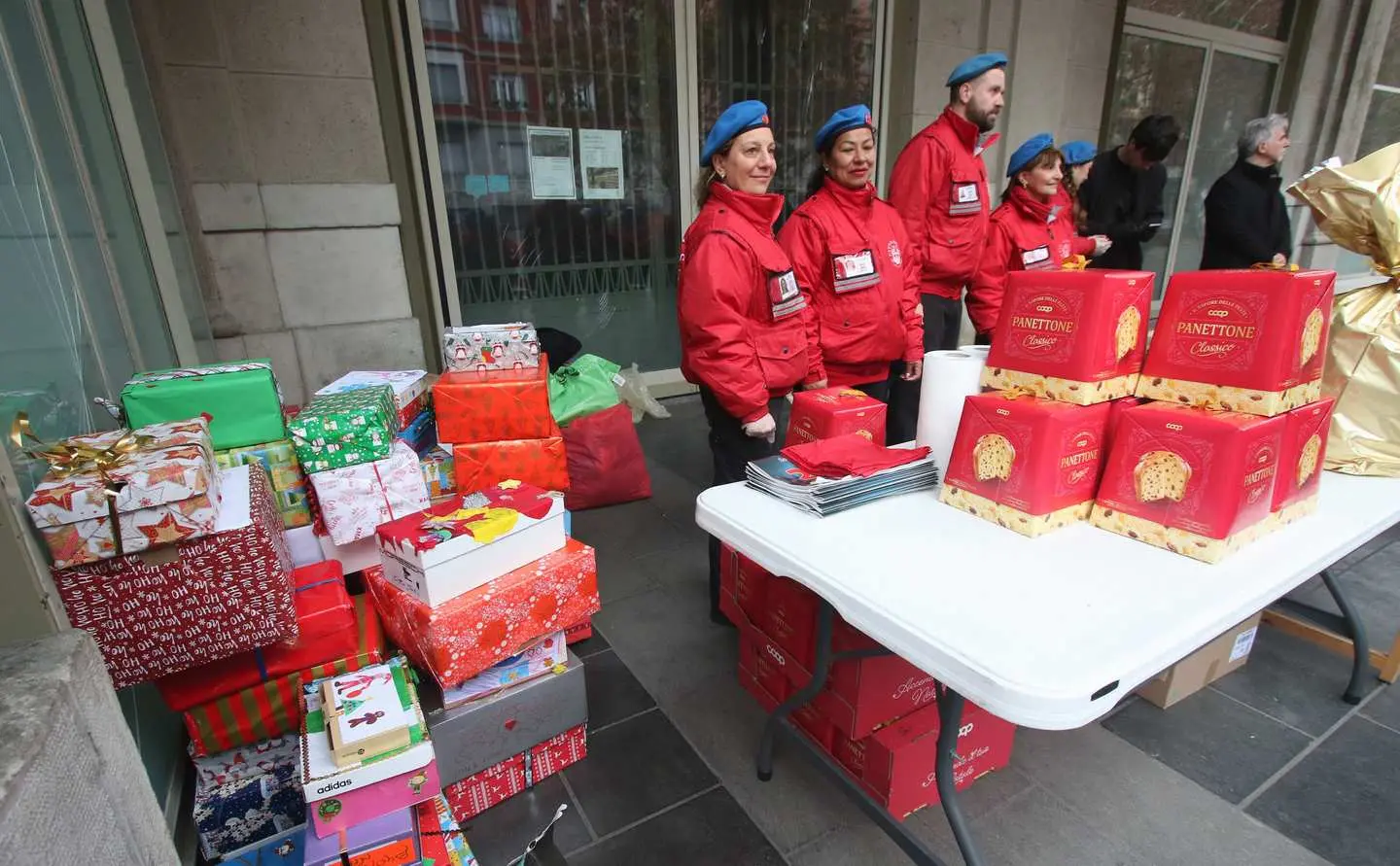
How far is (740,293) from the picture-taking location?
6.38 feet

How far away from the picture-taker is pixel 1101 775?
1.66m

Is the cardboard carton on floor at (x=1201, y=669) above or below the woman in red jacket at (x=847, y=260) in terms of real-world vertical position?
below

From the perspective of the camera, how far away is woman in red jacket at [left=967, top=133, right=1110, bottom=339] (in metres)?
2.78

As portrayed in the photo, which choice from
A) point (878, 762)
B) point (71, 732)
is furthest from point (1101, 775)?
point (71, 732)

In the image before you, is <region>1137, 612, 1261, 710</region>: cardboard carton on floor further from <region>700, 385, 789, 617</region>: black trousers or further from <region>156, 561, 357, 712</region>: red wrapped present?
<region>156, 561, 357, 712</region>: red wrapped present

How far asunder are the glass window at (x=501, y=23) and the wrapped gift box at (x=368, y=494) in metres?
3.08

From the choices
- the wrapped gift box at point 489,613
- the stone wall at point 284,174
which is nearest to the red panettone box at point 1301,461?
the wrapped gift box at point 489,613

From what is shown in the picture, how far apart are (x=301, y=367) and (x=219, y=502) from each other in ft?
7.94

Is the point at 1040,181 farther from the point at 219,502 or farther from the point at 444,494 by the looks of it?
the point at 219,502

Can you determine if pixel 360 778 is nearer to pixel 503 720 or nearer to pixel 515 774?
pixel 503 720

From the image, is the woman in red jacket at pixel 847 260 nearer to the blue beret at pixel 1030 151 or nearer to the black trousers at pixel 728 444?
the black trousers at pixel 728 444

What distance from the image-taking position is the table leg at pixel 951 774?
1.12 metres

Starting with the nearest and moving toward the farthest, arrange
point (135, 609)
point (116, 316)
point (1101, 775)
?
point (135, 609) < point (1101, 775) < point (116, 316)

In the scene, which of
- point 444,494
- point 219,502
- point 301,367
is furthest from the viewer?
point 301,367
